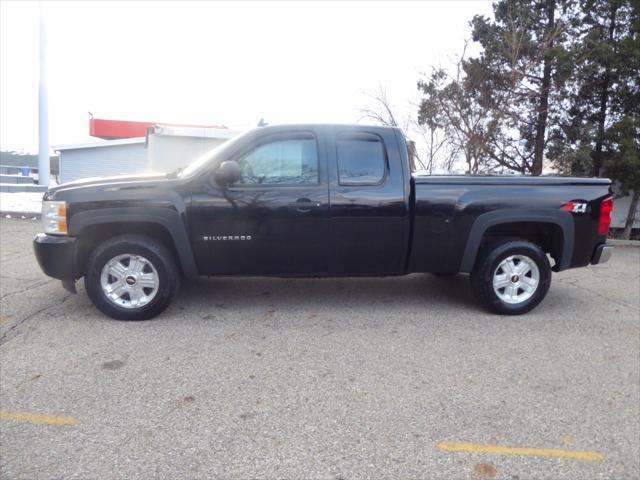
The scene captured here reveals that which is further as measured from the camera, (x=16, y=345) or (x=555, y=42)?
(x=555, y=42)

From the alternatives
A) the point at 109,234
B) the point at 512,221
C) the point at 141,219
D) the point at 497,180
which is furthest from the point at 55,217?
the point at 512,221

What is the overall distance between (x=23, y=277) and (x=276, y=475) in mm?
5153

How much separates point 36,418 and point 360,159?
3386 mm

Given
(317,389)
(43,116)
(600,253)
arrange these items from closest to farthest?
(317,389) < (600,253) < (43,116)

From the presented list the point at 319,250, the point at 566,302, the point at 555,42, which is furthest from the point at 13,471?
the point at 555,42

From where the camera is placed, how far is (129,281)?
4414 millimetres

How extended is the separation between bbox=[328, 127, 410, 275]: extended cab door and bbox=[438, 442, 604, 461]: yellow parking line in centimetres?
230

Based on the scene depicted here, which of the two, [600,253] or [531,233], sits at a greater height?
[531,233]

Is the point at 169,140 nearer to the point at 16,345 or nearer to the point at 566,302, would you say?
the point at 16,345

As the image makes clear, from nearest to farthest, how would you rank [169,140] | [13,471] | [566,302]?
[13,471] < [566,302] < [169,140]

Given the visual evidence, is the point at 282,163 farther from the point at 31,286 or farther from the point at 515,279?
the point at 31,286

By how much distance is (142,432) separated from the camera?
268cm

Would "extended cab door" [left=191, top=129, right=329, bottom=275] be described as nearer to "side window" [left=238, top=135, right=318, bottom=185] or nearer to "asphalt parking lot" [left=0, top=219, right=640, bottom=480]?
"side window" [left=238, top=135, right=318, bottom=185]

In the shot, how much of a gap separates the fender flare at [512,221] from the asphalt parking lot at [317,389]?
64 centimetres
